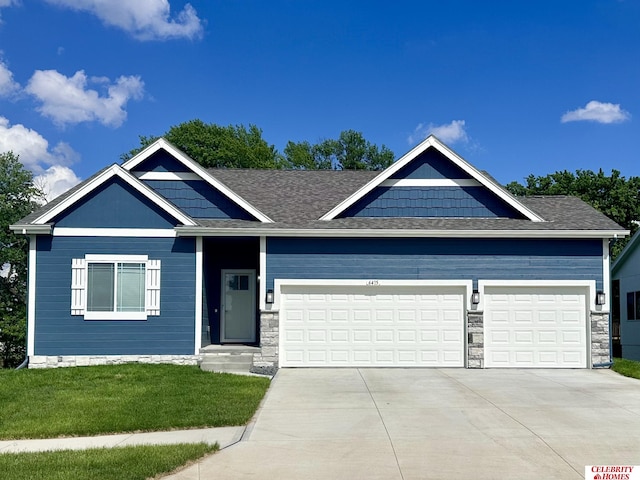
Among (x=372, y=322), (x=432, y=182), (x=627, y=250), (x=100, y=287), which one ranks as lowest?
(x=372, y=322)

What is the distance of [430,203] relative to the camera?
16609 mm

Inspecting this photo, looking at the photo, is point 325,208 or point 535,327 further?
point 325,208

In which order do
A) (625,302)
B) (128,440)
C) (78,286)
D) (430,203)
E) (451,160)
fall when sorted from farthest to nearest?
(625,302)
(430,203)
(451,160)
(78,286)
(128,440)

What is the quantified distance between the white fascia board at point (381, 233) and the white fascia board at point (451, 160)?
77 cm

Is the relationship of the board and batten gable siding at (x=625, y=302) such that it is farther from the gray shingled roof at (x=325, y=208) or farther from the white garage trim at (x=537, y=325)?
the white garage trim at (x=537, y=325)

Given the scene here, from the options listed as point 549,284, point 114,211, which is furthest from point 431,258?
point 114,211

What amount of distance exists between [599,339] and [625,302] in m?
10.5

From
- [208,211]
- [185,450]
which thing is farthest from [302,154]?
[185,450]

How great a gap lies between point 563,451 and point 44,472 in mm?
5838

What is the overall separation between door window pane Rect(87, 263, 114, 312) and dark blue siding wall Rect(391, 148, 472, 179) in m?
7.56

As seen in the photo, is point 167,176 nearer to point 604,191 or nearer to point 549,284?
point 549,284

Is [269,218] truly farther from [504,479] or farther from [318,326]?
[504,479]

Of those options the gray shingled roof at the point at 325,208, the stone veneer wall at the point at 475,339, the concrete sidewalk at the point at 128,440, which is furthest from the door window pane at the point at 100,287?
the stone veneer wall at the point at 475,339

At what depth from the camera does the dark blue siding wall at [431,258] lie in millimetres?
15812
